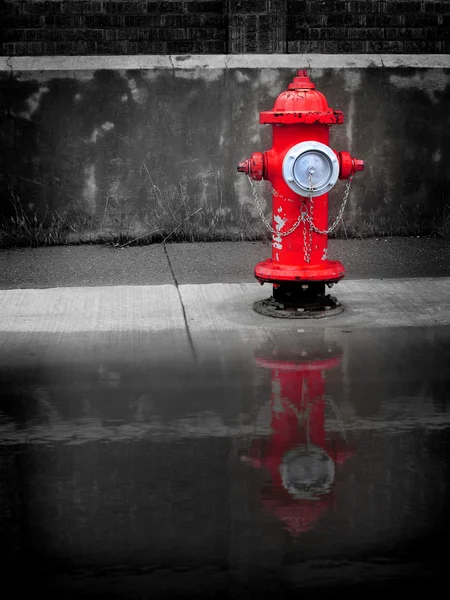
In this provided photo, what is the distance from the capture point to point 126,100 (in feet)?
30.5

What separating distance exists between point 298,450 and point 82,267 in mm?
4289

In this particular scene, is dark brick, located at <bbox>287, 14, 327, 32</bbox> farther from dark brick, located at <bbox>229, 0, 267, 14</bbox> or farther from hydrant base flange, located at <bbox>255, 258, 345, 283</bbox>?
hydrant base flange, located at <bbox>255, 258, 345, 283</bbox>

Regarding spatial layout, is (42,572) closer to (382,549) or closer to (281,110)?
(382,549)

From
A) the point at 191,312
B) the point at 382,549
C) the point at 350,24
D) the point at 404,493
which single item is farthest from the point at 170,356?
the point at 350,24

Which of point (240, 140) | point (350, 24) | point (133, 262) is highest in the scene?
point (350, 24)

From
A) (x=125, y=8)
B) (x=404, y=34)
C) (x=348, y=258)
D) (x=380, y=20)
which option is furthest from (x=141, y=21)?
(x=348, y=258)

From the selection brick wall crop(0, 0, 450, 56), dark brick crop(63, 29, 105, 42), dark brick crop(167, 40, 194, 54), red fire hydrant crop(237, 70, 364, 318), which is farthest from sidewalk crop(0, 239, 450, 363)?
dark brick crop(63, 29, 105, 42)

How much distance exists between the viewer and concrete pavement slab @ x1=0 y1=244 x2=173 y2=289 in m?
8.07

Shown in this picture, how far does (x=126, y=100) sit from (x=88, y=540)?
243 inches

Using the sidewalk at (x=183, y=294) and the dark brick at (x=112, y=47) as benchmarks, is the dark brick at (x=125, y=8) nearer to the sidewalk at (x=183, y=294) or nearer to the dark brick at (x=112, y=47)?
the dark brick at (x=112, y=47)

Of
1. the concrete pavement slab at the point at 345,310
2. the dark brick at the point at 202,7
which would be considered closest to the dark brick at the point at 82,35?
the dark brick at the point at 202,7

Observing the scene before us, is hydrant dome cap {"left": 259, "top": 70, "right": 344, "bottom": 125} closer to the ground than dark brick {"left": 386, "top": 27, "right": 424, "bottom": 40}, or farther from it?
closer to the ground

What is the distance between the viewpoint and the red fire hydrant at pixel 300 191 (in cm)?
680

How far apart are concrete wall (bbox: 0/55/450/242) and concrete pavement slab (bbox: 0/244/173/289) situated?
0.30 meters
